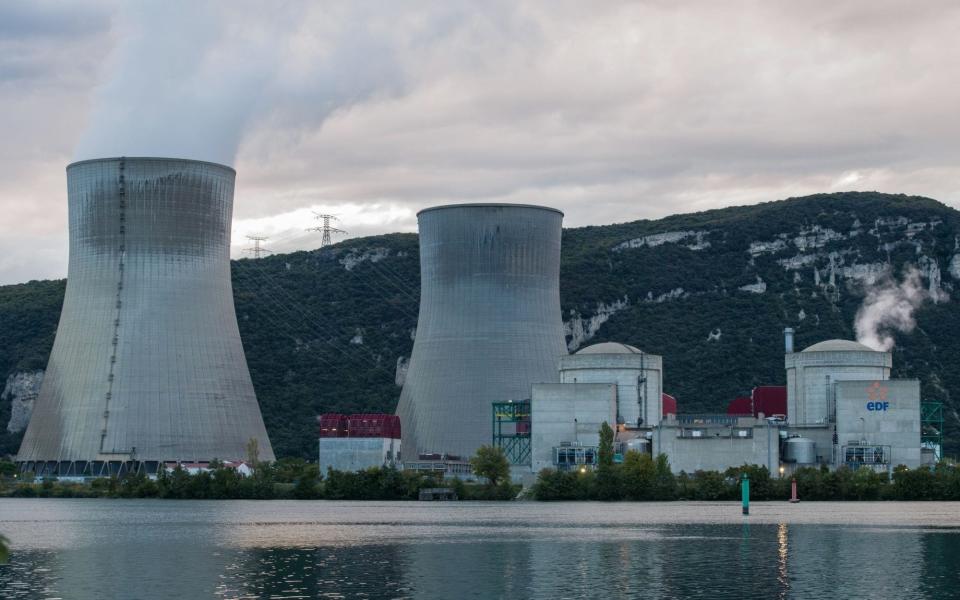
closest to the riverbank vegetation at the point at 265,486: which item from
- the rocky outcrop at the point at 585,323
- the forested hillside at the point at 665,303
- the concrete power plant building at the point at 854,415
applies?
the concrete power plant building at the point at 854,415

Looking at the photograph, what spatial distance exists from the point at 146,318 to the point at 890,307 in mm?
89920

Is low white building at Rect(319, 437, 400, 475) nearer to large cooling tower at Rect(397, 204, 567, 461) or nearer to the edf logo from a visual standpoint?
large cooling tower at Rect(397, 204, 567, 461)

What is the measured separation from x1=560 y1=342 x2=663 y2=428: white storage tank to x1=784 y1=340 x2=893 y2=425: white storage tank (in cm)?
911

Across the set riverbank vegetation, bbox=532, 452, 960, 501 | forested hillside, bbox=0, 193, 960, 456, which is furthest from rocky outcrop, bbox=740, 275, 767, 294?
riverbank vegetation, bbox=532, 452, 960, 501

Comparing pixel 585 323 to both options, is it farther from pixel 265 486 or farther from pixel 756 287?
pixel 265 486

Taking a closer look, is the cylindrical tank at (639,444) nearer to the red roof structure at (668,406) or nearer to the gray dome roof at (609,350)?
the gray dome roof at (609,350)

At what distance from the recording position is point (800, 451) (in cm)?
9012

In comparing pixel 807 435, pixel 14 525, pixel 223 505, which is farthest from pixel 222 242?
pixel 807 435

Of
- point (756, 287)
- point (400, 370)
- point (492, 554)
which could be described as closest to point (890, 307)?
point (756, 287)

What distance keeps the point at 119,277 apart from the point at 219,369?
7.38 metres

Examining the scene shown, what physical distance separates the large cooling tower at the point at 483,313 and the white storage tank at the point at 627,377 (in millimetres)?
2611

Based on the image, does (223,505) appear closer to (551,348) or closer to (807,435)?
(551,348)

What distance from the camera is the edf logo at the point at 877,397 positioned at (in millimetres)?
89125

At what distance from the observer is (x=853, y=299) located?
15425 cm
